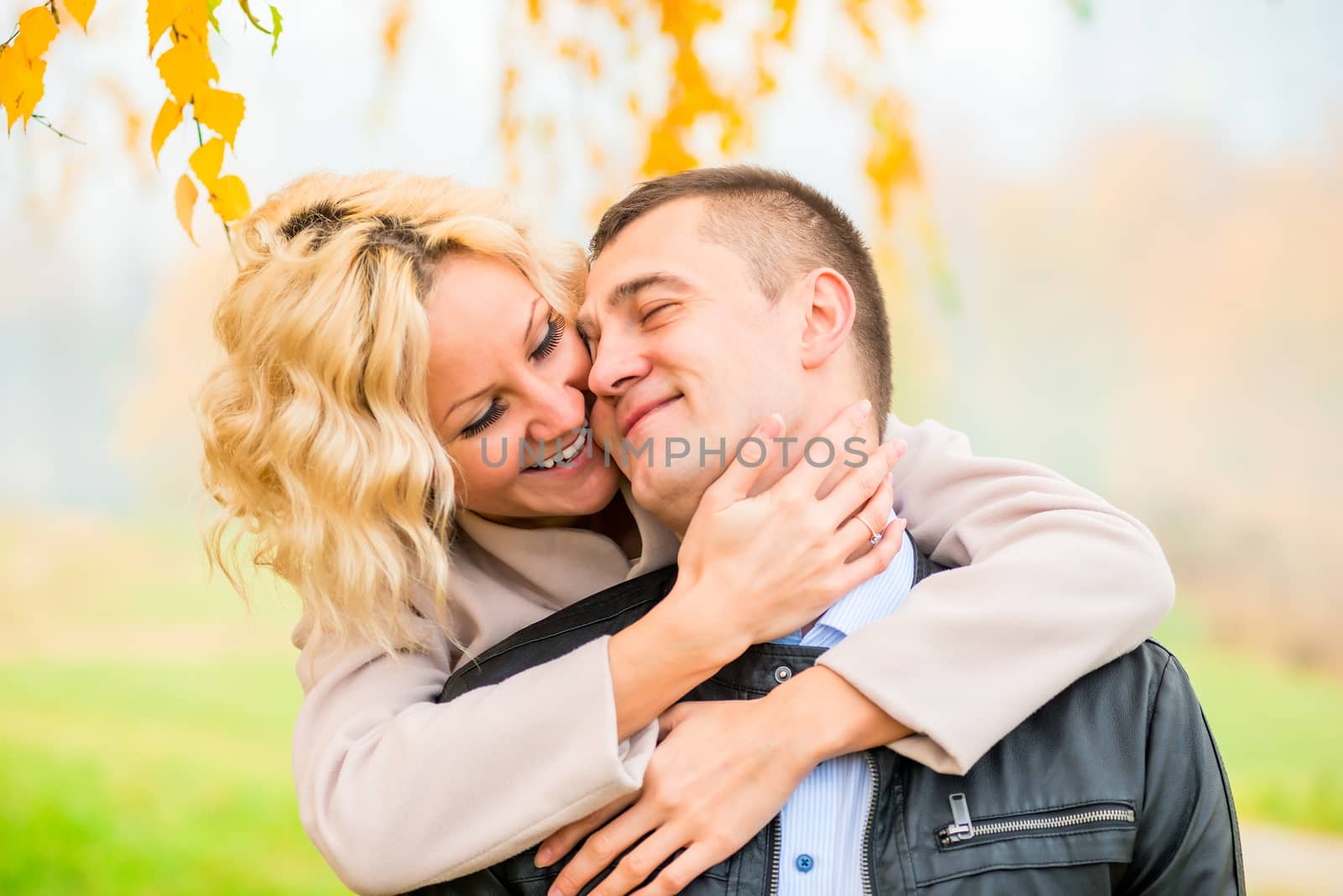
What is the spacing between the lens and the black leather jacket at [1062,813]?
1370 millimetres

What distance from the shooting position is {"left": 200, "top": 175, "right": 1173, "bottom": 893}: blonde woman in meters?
1.35

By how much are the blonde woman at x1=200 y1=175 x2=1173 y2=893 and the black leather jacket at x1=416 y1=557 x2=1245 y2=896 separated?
0.24ft

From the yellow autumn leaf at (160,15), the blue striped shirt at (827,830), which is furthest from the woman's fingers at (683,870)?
the yellow autumn leaf at (160,15)

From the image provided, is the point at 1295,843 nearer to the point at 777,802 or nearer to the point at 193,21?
the point at 777,802

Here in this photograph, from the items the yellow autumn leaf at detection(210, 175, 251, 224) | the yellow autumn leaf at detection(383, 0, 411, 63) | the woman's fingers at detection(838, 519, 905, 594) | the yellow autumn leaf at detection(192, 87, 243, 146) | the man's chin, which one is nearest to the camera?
the woman's fingers at detection(838, 519, 905, 594)

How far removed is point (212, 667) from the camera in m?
4.91

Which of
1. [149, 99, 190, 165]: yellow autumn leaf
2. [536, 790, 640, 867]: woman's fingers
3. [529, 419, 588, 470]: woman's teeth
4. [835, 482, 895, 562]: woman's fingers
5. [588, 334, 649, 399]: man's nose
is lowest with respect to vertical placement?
[536, 790, 640, 867]: woman's fingers

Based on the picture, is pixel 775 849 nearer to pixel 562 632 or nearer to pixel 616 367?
pixel 562 632

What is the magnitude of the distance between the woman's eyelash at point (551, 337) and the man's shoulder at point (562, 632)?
0.36 meters

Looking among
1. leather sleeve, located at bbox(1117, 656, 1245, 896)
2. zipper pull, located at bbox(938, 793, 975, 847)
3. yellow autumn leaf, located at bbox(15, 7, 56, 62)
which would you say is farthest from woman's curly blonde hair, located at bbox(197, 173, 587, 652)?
leather sleeve, located at bbox(1117, 656, 1245, 896)

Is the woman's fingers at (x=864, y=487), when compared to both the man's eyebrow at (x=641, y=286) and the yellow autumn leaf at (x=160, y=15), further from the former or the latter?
the yellow autumn leaf at (x=160, y=15)

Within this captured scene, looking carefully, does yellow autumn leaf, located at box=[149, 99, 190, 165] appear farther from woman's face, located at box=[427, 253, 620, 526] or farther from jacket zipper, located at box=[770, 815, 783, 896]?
jacket zipper, located at box=[770, 815, 783, 896]

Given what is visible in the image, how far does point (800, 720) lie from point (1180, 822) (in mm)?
495

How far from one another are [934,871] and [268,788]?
384 centimetres
